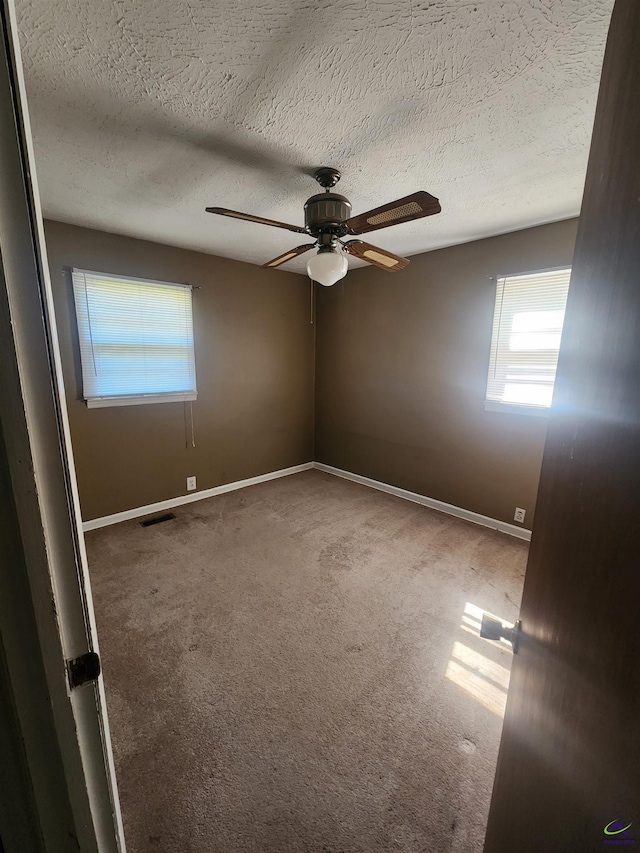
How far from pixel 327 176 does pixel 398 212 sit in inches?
24.5

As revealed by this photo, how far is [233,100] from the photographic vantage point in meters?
1.37

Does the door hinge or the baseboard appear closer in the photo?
the door hinge

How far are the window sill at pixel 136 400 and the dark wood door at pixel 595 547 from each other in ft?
10.4

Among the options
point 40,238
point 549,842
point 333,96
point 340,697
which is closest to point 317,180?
point 333,96

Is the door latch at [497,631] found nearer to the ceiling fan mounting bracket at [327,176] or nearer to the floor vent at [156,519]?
the ceiling fan mounting bracket at [327,176]

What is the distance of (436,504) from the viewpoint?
3482mm

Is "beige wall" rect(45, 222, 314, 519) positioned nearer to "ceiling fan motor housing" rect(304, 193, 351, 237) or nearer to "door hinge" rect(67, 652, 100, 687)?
"ceiling fan motor housing" rect(304, 193, 351, 237)

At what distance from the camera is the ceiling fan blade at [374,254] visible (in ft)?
6.39

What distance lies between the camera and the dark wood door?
414mm

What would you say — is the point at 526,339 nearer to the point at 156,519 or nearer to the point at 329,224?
the point at 329,224

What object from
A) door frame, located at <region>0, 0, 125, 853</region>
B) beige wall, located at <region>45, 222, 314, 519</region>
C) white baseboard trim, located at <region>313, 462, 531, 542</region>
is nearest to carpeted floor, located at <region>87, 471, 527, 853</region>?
white baseboard trim, located at <region>313, 462, 531, 542</region>

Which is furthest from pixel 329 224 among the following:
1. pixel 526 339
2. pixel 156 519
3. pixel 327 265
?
pixel 156 519

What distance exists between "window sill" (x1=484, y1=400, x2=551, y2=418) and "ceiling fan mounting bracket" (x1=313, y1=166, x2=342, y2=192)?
210cm

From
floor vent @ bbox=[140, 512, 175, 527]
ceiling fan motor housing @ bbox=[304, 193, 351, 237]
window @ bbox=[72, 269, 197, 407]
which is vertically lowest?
floor vent @ bbox=[140, 512, 175, 527]
